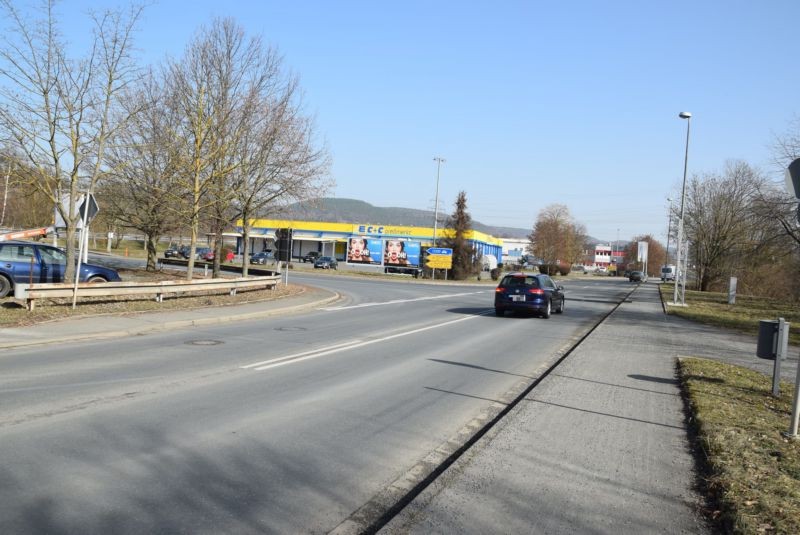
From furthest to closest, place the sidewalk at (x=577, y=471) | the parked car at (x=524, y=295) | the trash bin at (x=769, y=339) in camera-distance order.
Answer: the parked car at (x=524, y=295)
the trash bin at (x=769, y=339)
the sidewalk at (x=577, y=471)

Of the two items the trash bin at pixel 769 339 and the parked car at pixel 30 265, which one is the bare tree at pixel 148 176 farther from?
the trash bin at pixel 769 339

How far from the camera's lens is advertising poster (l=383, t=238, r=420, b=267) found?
2462 inches

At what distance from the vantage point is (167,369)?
9.02m

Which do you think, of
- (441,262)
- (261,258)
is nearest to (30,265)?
(441,262)

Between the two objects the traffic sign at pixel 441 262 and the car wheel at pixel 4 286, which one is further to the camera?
the traffic sign at pixel 441 262

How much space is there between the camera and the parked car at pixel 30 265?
639 inches

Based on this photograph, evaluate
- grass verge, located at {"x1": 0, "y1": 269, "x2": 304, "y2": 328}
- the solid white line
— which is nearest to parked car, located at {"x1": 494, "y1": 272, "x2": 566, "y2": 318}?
grass verge, located at {"x1": 0, "y1": 269, "x2": 304, "y2": 328}

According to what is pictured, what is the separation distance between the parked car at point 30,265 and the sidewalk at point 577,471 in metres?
14.3

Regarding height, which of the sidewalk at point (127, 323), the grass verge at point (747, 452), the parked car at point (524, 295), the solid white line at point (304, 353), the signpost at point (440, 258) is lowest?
the sidewalk at point (127, 323)

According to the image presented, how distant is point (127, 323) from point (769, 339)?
12.3m

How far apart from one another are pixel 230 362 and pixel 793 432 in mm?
7632

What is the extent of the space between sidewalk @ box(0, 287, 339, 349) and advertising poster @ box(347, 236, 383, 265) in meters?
46.8

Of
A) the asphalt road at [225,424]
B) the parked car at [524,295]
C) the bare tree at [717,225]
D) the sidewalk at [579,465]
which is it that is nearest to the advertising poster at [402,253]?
the bare tree at [717,225]

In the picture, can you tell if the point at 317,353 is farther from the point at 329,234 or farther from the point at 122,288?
the point at 329,234
